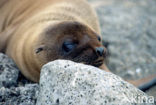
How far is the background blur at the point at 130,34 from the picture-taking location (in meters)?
5.66

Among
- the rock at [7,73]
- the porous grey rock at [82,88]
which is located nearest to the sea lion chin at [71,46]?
the rock at [7,73]

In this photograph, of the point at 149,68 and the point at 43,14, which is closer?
the point at 43,14

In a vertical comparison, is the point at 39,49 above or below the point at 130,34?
above

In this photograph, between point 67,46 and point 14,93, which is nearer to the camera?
point 14,93

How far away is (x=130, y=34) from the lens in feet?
21.9

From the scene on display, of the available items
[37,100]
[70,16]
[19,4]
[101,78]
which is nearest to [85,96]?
[101,78]

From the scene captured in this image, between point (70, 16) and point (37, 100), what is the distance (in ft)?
6.74

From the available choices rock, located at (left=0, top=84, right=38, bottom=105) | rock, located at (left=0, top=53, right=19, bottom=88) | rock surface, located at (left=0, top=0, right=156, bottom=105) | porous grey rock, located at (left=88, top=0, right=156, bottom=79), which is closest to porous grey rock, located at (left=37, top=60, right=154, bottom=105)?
rock, located at (left=0, top=84, right=38, bottom=105)

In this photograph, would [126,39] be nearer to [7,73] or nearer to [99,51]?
[99,51]

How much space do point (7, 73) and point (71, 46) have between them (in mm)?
878

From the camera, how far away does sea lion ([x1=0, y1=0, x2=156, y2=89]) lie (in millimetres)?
3773

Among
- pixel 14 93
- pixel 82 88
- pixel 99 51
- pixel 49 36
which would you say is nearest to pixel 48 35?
pixel 49 36

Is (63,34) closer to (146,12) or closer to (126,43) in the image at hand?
(126,43)

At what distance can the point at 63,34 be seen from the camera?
3816 millimetres
